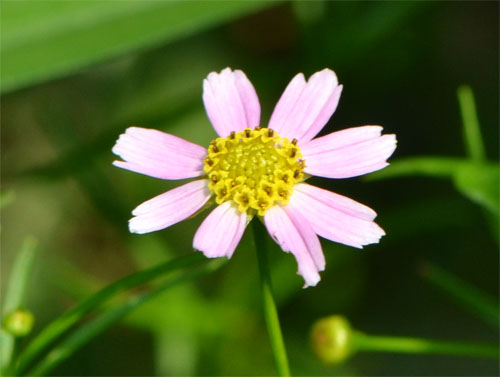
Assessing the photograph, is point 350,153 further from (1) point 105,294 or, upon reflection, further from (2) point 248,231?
(2) point 248,231

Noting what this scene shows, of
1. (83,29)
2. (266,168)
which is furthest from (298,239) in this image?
(83,29)

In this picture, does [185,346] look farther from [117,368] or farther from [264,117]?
[264,117]

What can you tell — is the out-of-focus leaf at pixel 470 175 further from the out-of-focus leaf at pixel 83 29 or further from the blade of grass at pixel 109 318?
the out-of-focus leaf at pixel 83 29

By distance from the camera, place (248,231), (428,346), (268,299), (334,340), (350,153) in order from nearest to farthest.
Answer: (268,299) → (350,153) → (428,346) → (334,340) → (248,231)

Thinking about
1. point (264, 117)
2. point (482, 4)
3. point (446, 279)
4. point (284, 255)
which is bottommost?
point (446, 279)

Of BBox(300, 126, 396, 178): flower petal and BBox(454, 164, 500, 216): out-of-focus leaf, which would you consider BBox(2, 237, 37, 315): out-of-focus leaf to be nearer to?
BBox(300, 126, 396, 178): flower petal

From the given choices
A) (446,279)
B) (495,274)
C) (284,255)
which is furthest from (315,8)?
(446,279)
